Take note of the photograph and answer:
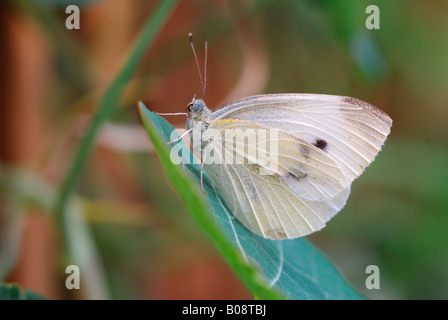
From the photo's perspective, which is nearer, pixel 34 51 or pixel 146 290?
pixel 34 51

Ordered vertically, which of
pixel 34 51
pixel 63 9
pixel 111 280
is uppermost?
pixel 63 9

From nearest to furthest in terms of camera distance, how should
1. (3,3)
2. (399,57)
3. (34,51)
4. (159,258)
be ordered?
(3,3) < (34,51) < (159,258) < (399,57)

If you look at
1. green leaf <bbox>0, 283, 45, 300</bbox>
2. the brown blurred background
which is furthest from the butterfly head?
green leaf <bbox>0, 283, 45, 300</bbox>

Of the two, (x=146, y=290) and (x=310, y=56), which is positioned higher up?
(x=310, y=56)

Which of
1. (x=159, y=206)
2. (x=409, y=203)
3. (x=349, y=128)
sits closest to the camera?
(x=349, y=128)

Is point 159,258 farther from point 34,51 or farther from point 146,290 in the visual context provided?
point 34,51

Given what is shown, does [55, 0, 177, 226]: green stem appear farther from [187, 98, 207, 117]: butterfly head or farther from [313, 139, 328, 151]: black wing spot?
[313, 139, 328, 151]: black wing spot

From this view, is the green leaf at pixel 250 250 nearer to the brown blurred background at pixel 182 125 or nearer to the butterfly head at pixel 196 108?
the butterfly head at pixel 196 108

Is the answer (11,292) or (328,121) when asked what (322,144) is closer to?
(328,121)
